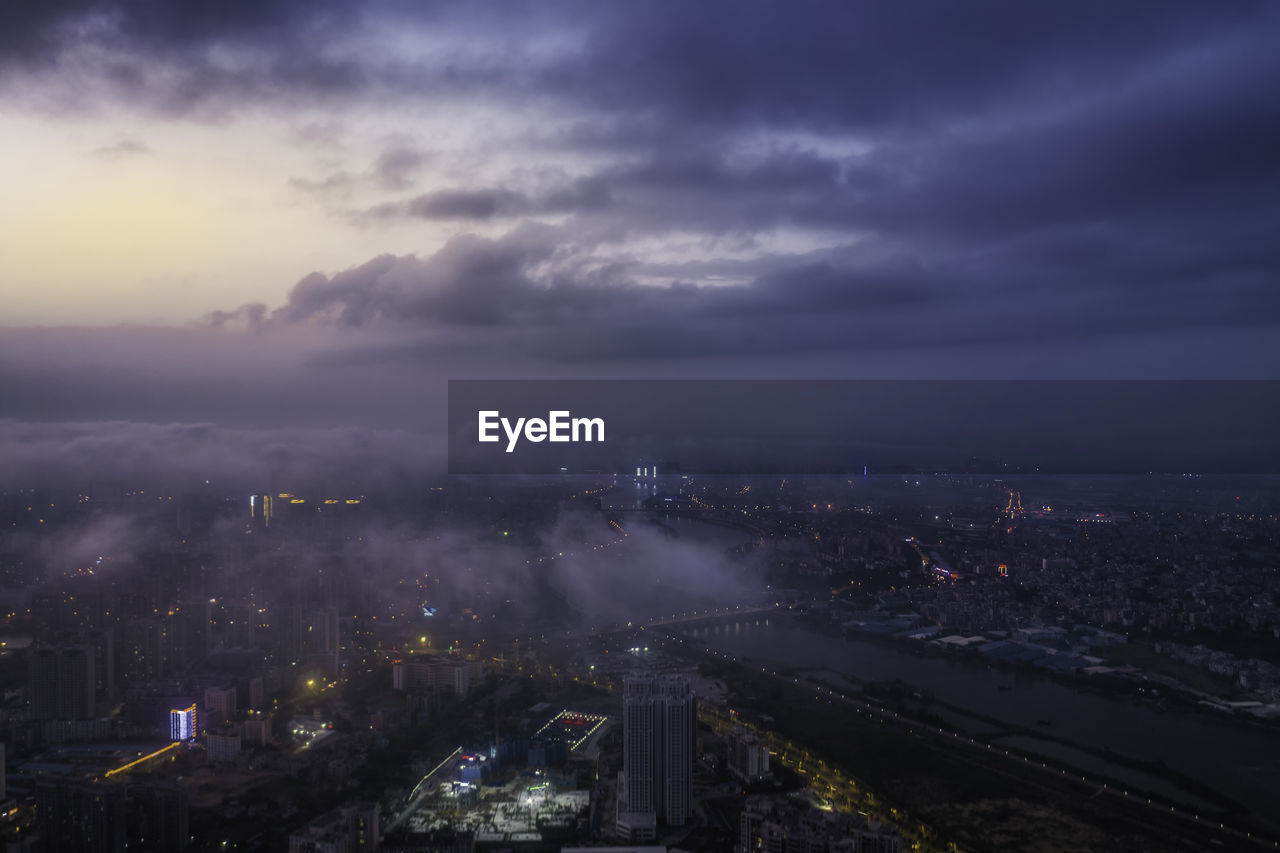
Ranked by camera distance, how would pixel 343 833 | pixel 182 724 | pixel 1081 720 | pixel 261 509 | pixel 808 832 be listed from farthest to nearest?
pixel 261 509
pixel 1081 720
pixel 182 724
pixel 343 833
pixel 808 832

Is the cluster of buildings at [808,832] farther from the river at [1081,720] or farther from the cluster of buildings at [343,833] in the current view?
the river at [1081,720]

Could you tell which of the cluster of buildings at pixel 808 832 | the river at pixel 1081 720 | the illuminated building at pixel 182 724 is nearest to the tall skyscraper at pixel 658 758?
the cluster of buildings at pixel 808 832

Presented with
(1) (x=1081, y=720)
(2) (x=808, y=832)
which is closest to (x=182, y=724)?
(2) (x=808, y=832)

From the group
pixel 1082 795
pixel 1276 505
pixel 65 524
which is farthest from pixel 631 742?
pixel 1276 505

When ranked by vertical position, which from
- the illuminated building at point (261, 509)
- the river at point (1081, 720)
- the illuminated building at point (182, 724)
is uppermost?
the illuminated building at point (261, 509)

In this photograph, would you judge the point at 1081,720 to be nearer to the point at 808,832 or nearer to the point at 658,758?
the point at 808,832
